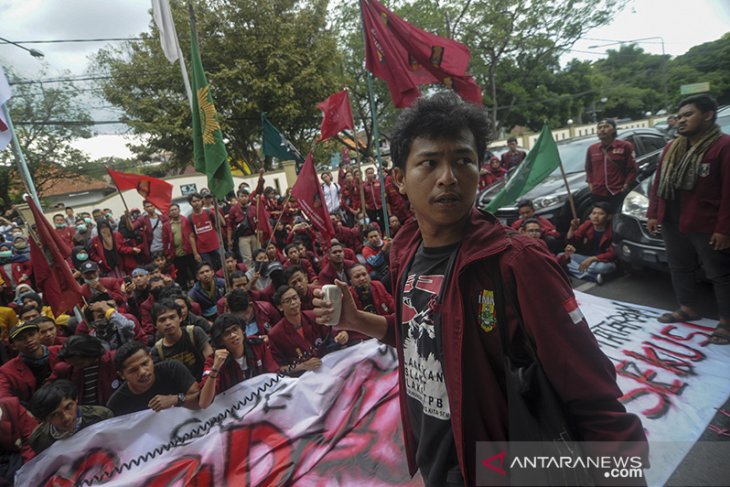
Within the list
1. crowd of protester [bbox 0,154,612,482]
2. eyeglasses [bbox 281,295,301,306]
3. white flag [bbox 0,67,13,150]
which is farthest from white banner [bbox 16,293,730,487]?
white flag [bbox 0,67,13,150]

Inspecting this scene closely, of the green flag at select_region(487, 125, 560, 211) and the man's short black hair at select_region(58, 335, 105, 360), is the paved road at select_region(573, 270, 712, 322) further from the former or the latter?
the man's short black hair at select_region(58, 335, 105, 360)

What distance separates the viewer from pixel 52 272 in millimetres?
3820

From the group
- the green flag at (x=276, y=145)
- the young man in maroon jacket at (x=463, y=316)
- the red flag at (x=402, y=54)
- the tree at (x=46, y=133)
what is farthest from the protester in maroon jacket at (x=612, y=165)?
the tree at (x=46, y=133)

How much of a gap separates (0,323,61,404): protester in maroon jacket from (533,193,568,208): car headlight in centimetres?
647

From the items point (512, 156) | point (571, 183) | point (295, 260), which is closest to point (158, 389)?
point (295, 260)

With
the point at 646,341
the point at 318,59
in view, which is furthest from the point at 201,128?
the point at 318,59

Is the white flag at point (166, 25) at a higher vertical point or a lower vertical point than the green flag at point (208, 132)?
higher

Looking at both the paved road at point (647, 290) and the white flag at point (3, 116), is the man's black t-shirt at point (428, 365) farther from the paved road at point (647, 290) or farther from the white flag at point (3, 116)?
the white flag at point (3, 116)

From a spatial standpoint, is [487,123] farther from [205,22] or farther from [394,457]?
[205,22]

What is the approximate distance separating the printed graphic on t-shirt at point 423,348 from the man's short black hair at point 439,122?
1.44 ft

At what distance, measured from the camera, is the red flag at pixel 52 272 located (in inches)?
149

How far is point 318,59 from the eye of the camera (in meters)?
18.7

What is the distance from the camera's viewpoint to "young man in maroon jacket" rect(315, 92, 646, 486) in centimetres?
100

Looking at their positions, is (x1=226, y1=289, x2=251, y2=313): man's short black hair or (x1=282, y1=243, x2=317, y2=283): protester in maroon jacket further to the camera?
(x1=282, y1=243, x2=317, y2=283): protester in maroon jacket
